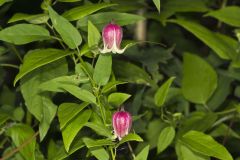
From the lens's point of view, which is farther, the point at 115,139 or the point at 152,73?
the point at 152,73

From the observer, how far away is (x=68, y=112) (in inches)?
38.4

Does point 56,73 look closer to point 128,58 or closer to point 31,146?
point 31,146

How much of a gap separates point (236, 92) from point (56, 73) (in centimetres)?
62

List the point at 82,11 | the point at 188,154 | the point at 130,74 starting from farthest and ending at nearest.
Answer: the point at 130,74 → the point at 188,154 → the point at 82,11

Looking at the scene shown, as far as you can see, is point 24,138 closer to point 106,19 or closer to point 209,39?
point 106,19

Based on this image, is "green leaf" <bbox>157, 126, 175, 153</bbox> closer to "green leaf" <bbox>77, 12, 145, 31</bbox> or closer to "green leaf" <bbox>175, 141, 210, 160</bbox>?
"green leaf" <bbox>175, 141, 210, 160</bbox>

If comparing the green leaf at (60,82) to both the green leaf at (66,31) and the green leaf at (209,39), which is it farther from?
the green leaf at (209,39)

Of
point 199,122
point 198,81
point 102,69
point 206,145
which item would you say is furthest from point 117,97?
point 198,81

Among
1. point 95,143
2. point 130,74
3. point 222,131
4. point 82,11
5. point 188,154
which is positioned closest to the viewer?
point 95,143

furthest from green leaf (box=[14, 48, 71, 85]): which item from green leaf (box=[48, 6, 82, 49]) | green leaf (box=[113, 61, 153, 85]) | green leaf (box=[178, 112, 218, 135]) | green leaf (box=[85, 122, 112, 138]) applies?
green leaf (box=[178, 112, 218, 135])

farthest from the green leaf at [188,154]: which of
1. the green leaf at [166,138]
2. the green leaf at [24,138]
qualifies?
the green leaf at [24,138]

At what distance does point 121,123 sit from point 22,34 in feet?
0.80

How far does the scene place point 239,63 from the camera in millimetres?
1380

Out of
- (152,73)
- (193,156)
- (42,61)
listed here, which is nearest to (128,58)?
(152,73)
